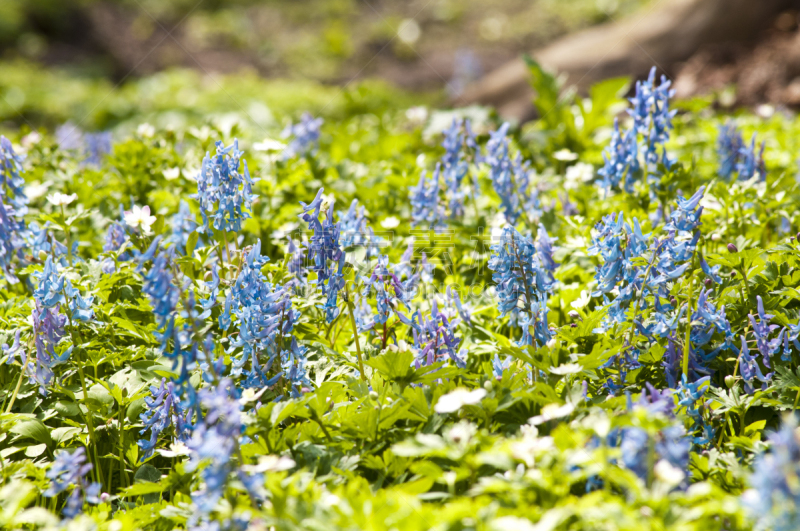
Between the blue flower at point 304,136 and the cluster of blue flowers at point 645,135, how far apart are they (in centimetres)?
215

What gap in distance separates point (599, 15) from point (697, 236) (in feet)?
49.1

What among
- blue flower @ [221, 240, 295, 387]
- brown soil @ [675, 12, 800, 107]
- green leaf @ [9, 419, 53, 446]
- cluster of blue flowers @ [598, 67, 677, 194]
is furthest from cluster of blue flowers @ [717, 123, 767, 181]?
green leaf @ [9, 419, 53, 446]

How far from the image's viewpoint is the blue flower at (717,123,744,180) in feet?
13.8

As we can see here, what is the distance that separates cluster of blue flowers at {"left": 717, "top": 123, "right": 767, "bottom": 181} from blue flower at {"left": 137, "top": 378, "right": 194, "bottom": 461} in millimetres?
3341

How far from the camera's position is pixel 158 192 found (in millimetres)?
4031

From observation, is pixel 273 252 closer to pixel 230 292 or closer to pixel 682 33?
pixel 230 292

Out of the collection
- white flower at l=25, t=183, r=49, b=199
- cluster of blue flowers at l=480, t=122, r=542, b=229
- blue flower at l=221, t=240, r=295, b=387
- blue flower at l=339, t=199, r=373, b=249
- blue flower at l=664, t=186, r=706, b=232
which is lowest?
blue flower at l=221, t=240, r=295, b=387

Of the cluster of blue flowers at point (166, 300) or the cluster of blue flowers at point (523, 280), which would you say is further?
the cluster of blue flowers at point (523, 280)

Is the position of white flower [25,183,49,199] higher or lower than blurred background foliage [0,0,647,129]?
lower

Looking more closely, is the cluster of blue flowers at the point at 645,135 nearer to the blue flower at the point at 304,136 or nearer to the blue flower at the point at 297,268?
the blue flower at the point at 297,268

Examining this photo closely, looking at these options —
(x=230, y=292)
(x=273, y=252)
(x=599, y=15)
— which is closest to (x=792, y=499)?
(x=230, y=292)

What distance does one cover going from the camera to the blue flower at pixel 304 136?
4.74 metres

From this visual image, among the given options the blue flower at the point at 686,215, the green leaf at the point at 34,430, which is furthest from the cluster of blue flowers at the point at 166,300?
the blue flower at the point at 686,215

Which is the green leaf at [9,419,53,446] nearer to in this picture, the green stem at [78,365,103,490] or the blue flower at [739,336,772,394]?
the green stem at [78,365,103,490]
